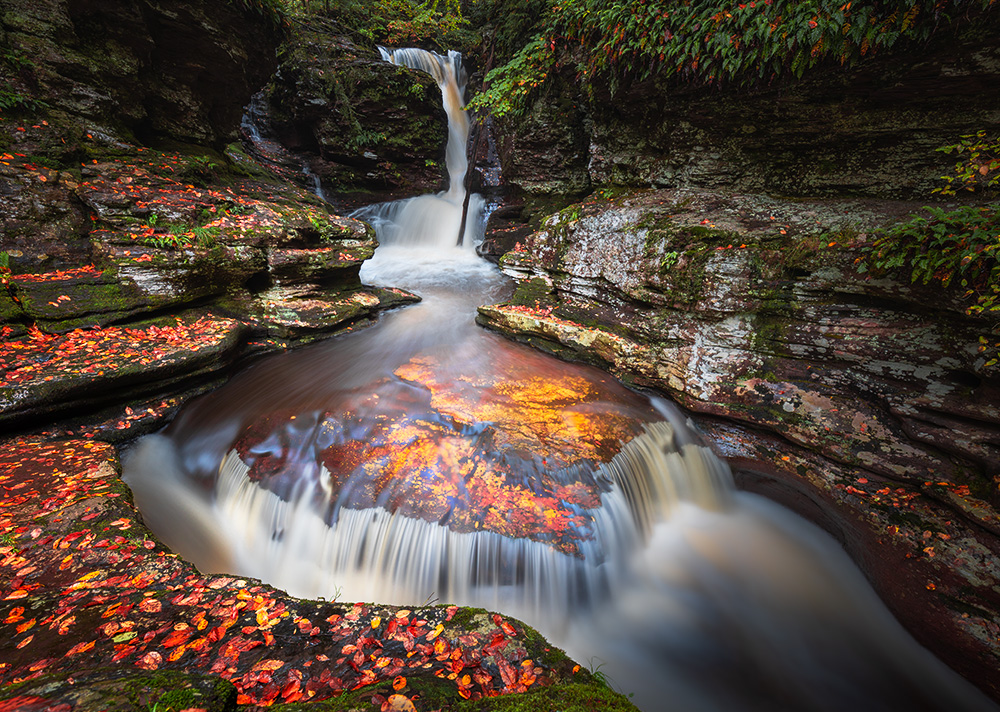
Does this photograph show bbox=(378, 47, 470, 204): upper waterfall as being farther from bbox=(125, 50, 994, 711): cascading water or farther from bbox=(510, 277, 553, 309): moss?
bbox=(125, 50, 994, 711): cascading water

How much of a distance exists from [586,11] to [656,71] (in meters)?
2.09

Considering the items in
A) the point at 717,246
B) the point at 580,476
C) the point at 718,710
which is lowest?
the point at 718,710

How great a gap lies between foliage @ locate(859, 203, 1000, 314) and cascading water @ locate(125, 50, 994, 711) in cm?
300

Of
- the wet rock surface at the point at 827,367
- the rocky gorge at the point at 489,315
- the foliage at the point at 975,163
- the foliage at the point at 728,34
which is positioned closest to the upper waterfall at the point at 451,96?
the rocky gorge at the point at 489,315

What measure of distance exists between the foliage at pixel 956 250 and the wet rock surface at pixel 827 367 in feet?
0.74

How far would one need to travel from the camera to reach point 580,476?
447cm

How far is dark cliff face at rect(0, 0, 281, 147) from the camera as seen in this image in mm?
6039

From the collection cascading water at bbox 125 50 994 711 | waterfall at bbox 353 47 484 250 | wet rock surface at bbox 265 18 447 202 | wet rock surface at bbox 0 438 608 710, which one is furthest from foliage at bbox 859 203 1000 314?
wet rock surface at bbox 265 18 447 202

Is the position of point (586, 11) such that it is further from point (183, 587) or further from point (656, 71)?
point (183, 587)

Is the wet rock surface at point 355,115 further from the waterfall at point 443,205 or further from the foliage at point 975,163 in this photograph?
the foliage at point 975,163

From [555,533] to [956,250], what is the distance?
4883 millimetres

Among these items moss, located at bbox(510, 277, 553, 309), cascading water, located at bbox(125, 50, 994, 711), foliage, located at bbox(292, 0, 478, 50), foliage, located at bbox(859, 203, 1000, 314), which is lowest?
cascading water, located at bbox(125, 50, 994, 711)

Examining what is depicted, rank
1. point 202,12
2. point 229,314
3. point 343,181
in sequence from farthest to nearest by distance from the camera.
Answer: point 343,181 < point 202,12 < point 229,314

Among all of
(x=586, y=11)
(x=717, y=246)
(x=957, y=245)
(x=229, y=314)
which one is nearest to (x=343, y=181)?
(x=229, y=314)
